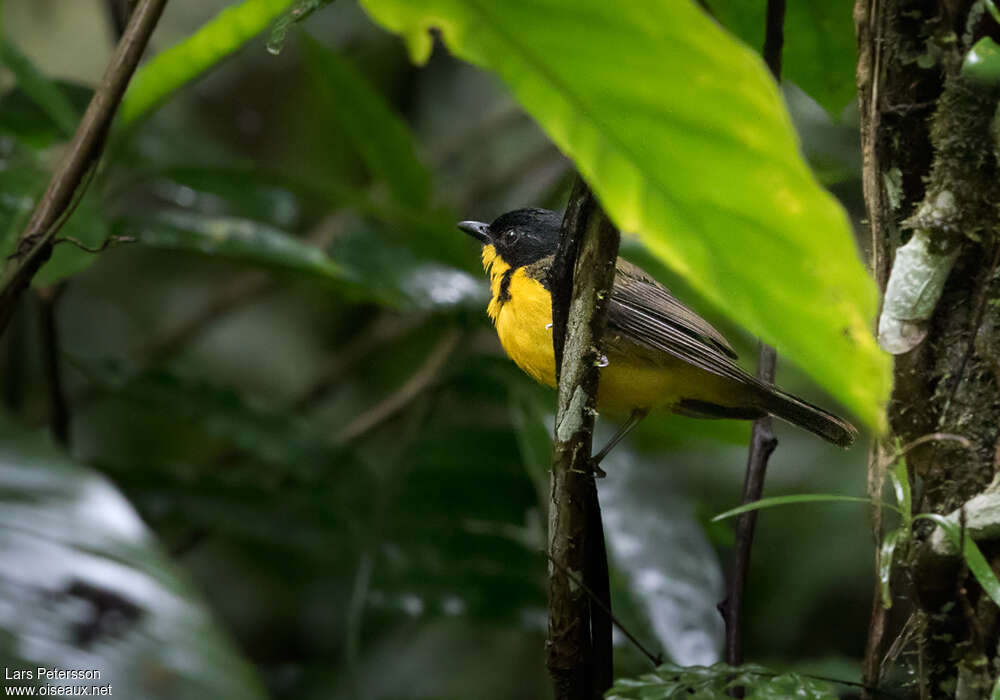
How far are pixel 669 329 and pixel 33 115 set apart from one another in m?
2.07

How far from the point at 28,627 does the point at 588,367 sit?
34.2 inches

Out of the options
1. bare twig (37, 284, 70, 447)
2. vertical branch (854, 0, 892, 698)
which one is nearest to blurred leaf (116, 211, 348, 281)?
bare twig (37, 284, 70, 447)

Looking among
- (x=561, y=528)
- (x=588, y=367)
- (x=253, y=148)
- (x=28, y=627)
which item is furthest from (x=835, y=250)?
(x=253, y=148)

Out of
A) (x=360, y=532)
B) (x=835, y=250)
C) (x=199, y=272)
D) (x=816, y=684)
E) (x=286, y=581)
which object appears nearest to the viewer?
(x=835, y=250)

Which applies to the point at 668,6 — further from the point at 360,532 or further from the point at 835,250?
the point at 360,532

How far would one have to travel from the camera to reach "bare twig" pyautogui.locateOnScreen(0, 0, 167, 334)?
1621mm

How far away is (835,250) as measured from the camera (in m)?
0.74

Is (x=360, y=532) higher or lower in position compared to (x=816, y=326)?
higher

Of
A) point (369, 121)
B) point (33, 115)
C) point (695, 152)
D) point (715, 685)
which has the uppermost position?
point (369, 121)

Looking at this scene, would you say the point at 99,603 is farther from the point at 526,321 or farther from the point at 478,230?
the point at 478,230

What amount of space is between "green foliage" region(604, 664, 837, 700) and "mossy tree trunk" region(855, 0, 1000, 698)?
0.74ft

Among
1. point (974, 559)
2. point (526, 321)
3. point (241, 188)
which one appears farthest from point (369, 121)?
point (974, 559)

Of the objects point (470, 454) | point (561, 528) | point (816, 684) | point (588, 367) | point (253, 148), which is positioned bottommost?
point (816, 684)

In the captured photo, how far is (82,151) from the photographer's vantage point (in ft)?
5.41
